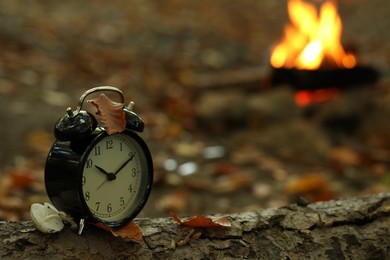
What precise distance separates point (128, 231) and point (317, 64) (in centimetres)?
389

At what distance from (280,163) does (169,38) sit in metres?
3.50

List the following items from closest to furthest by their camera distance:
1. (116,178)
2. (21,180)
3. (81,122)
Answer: (81,122), (116,178), (21,180)

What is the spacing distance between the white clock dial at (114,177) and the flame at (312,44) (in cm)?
370

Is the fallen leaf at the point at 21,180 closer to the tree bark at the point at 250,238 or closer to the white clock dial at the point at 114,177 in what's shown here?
the tree bark at the point at 250,238

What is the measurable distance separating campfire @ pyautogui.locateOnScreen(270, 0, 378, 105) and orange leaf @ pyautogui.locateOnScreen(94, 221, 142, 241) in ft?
11.9

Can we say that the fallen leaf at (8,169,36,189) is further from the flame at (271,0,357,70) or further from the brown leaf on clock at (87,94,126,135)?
the flame at (271,0,357,70)

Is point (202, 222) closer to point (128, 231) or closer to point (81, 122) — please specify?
point (128, 231)

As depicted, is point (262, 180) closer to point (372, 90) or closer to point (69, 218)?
point (372, 90)

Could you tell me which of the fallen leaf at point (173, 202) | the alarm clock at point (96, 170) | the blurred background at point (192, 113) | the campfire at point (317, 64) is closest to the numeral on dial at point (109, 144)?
the alarm clock at point (96, 170)

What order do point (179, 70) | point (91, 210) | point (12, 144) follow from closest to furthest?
point (91, 210) → point (12, 144) → point (179, 70)

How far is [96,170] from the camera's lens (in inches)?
70.3

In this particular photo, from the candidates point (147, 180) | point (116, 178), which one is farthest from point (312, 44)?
point (116, 178)

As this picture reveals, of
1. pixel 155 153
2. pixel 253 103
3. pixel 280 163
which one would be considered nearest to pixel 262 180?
pixel 280 163

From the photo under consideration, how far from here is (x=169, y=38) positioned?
301 inches
